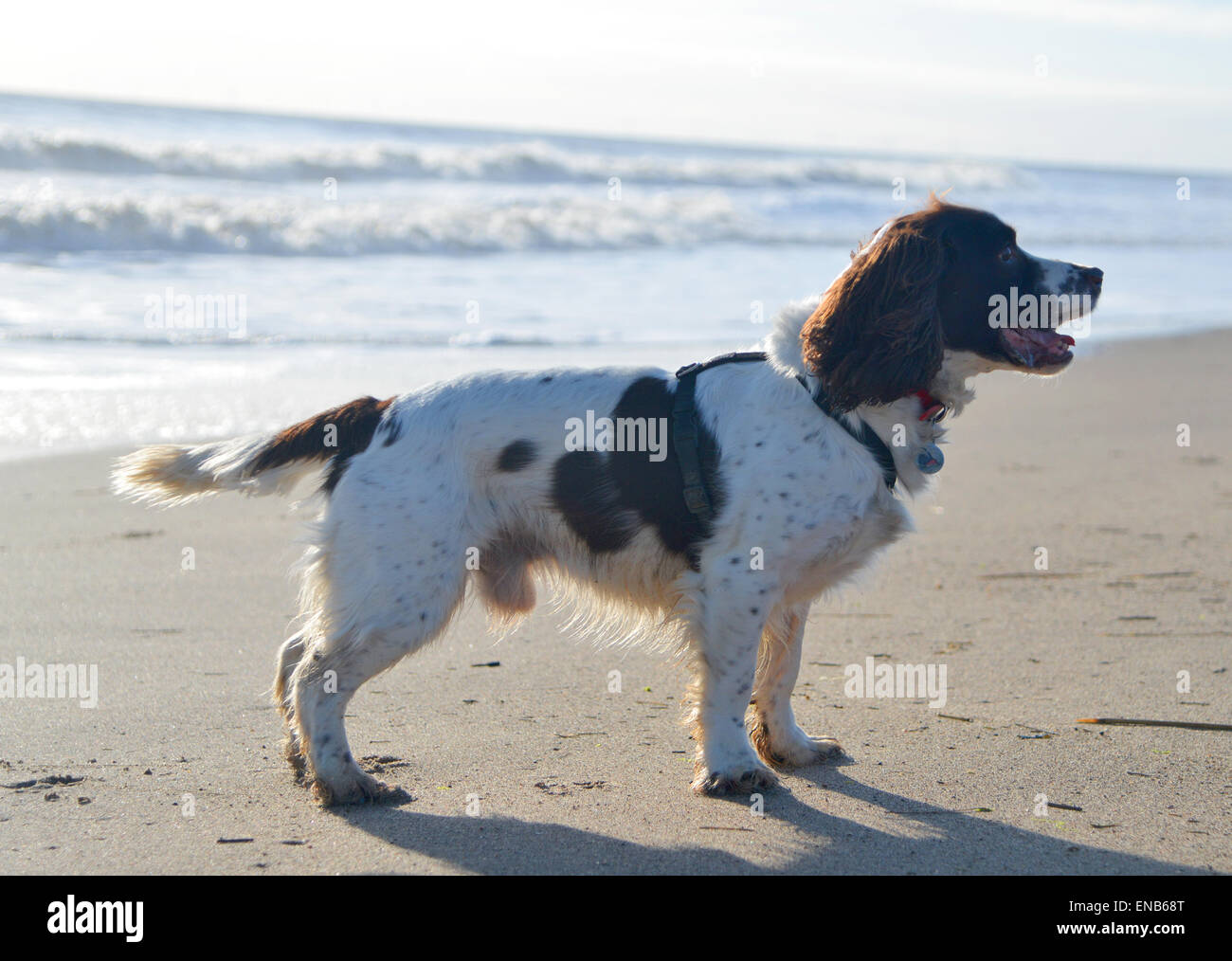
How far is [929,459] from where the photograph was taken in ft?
12.1

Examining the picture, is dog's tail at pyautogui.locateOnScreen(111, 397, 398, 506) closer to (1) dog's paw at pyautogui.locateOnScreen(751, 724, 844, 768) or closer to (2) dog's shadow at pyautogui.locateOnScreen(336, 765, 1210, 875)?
(2) dog's shadow at pyautogui.locateOnScreen(336, 765, 1210, 875)

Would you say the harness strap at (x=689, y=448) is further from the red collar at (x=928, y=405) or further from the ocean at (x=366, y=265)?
the ocean at (x=366, y=265)

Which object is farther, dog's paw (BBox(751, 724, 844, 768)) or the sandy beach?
dog's paw (BBox(751, 724, 844, 768))

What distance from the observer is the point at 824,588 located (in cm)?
371

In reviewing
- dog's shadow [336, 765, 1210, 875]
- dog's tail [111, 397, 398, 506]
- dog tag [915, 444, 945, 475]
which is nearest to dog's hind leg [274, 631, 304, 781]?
dog's shadow [336, 765, 1210, 875]

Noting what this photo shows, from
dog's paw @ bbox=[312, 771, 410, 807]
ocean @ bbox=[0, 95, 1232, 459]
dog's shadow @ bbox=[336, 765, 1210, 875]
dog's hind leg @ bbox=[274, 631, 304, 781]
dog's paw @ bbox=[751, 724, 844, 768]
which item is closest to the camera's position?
dog's shadow @ bbox=[336, 765, 1210, 875]

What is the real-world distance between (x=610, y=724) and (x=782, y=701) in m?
0.60

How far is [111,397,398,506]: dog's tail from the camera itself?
3711 millimetres

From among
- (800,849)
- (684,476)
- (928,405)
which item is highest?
(928,405)

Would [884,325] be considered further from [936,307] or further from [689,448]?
[689,448]

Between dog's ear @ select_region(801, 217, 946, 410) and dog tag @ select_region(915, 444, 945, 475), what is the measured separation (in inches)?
8.4

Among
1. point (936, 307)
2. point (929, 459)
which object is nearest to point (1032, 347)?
point (936, 307)

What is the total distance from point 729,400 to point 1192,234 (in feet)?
93.6
